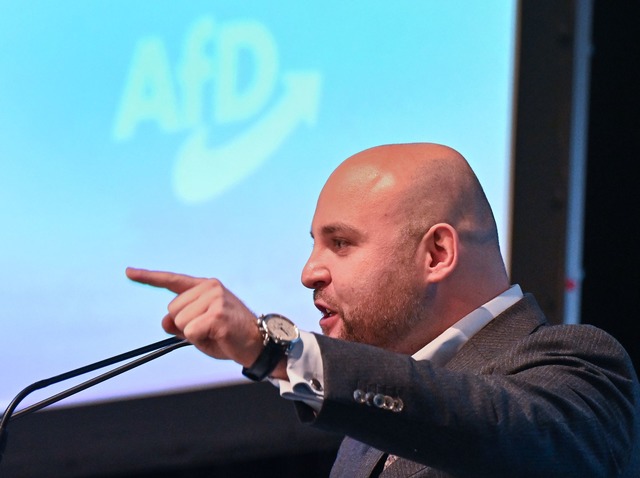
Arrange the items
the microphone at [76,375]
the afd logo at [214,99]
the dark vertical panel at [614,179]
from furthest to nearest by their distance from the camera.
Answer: the dark vertical panel at [614,179]
the afd logo at [214,99]
the microphone at [76,375]

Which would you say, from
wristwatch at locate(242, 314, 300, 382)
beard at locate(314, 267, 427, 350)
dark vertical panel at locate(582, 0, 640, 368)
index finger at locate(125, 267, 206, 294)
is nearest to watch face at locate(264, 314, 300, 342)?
wristwatch at locate(242, 314, 300, 382)

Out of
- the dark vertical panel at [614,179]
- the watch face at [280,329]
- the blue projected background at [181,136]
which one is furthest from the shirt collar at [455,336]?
the dark vertical panel at [614,179]

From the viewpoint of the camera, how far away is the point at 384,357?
54.6 inches

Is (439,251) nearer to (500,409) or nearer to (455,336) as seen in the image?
(455,336)

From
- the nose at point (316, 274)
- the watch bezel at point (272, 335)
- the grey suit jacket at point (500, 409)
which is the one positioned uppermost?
the nose at point (316, 274)

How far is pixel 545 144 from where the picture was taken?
3.36m

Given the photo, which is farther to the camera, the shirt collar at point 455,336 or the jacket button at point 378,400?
the shirt collar at point 455,336

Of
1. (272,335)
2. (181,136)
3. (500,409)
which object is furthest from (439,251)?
(181,136)

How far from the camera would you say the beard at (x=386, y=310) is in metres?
1.87

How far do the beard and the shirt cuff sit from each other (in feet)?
1.68

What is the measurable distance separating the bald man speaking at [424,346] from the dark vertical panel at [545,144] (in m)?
1.36

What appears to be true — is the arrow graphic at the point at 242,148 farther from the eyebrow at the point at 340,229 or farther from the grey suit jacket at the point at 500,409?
the grey suit jacket at the point at 500,409

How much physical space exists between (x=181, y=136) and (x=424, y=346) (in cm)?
105

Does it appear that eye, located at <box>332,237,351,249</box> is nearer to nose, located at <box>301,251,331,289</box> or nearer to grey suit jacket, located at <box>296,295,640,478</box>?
nose, located at <box>301,251,331,289</box>
